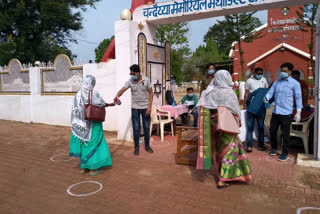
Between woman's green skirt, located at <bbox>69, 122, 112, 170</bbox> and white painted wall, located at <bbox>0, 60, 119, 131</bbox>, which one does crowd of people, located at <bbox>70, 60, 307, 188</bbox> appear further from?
white painted wall, located at <bbox>0, 60, 119, 131</bbox>

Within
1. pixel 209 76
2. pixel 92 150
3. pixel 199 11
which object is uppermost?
pixel 199 11

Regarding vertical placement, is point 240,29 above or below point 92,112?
above

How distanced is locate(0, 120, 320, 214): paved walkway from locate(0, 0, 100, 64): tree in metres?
11.0

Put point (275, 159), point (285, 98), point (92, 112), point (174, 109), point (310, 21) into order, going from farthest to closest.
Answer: point (310, 21) → point (174, 109) → point (275, 159) → point (285, 98) → point (92, 112)

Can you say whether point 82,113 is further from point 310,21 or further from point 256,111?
point 310,21

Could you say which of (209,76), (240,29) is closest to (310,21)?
(240,29)

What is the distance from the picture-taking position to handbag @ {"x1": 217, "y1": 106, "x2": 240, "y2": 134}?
131 inches

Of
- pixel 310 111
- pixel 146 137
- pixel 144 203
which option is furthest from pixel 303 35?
pixel 144 203

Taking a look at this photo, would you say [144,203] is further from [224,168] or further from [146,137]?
[146,137]

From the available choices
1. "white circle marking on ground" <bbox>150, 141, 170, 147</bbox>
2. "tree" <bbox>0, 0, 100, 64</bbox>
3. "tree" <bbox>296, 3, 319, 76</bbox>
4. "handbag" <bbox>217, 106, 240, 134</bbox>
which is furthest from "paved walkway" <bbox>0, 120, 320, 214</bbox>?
"tree" <bbox>296, 3, 319, 76</bbox>

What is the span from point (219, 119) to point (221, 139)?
359 millimetres

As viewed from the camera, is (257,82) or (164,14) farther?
(164,14)

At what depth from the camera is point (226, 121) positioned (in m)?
3.37

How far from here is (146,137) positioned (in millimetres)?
5285
